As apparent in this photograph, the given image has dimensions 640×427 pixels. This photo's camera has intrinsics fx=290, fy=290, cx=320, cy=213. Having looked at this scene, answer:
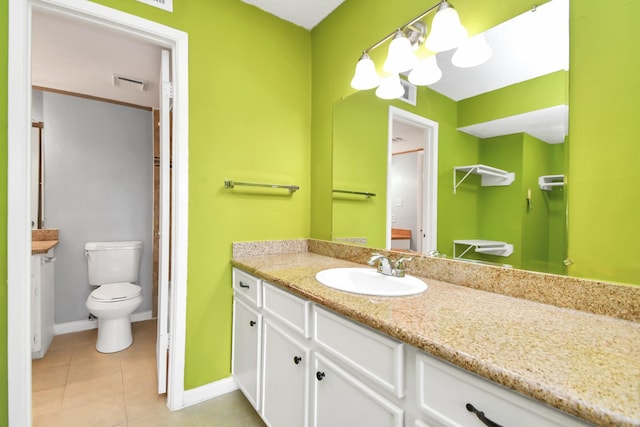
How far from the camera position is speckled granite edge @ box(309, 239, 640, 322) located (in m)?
0.82

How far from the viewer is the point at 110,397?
1.72m

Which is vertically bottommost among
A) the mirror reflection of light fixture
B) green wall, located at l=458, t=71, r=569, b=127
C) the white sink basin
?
the white sink basin

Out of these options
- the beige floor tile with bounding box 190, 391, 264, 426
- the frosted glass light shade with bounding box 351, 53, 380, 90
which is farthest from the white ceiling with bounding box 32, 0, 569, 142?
the beige floor tile with bounding box 190, 391, 264, 426

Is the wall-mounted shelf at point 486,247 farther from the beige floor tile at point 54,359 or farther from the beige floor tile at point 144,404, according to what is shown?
the beige floor tile at point 54,359

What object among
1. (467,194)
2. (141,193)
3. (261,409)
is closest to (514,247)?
(467,194)

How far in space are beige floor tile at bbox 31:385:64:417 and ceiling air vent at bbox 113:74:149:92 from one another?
222 centimetres

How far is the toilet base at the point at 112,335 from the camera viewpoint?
7.45 ft

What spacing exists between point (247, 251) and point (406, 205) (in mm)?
992

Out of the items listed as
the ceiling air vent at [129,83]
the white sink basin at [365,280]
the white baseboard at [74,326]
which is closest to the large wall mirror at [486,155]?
the white sink basin at [365,280]

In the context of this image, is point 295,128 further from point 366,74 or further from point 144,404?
point 144,404

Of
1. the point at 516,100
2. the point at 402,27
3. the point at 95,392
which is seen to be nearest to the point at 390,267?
the point at 516,100

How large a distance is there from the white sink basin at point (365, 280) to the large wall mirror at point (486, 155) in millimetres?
226

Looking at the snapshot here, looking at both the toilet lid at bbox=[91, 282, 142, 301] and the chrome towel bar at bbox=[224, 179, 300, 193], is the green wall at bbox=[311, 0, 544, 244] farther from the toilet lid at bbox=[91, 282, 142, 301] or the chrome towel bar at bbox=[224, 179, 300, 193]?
the toilet lid at bbox=[91, 282, 142, 301]

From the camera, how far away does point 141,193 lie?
2.94 meters
